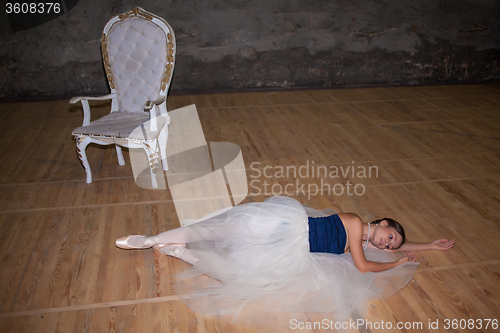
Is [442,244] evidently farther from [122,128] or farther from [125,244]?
[122,128]

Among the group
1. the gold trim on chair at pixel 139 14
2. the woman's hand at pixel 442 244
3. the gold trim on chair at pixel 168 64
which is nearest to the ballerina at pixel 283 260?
the woman's hand at pixel 442 244

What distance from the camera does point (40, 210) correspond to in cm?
282

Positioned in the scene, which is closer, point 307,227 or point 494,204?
point 307,227

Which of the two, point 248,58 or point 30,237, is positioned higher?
point 248,58

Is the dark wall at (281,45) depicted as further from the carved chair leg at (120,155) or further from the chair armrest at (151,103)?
the chair armrest at (151,103)

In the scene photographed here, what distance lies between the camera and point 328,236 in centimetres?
218

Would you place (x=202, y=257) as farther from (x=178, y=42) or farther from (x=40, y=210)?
(x=178, y=42)

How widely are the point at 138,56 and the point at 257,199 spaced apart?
1.59 m

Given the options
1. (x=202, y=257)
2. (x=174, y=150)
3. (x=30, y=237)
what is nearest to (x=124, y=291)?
(x=202, y=257)

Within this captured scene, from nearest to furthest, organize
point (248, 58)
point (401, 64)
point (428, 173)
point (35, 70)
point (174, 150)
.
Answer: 1. point (428, 173)
2. point (174, 150)
3. point (35, 70)
4. point (248, 58)
5. point (401, 64)

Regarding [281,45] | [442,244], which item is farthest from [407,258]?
[281,45]

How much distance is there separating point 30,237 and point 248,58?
13.4 ft

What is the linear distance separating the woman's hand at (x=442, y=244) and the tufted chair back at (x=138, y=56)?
2281 mm

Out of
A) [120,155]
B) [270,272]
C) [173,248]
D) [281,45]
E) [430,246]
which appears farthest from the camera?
[281,45]
